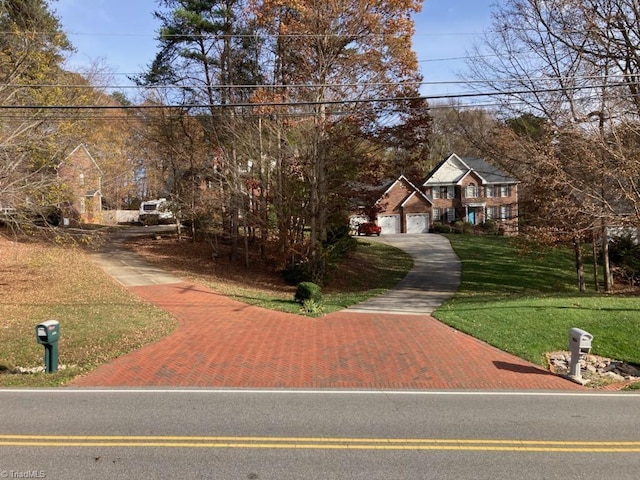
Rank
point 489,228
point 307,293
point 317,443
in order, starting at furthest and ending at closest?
1. point 489,228
2. point 307,293
3. point 317,443

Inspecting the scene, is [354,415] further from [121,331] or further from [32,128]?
[32,128]

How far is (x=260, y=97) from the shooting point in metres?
21.3

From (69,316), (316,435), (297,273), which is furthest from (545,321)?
(69,316)

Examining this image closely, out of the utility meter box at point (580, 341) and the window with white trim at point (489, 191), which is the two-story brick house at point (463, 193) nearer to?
the window with white trim at point (489, 191)

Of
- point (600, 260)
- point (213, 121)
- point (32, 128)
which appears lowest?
point (600, 260)

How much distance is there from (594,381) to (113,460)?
348 inches

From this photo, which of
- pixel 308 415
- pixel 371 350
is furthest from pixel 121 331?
pixel 308 415

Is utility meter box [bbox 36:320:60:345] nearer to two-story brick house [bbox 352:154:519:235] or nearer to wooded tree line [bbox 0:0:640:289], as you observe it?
wooded tree line [bbox 0:0:640:289]

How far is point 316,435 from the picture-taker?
5.92 m

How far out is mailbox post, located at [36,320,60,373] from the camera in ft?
28.7

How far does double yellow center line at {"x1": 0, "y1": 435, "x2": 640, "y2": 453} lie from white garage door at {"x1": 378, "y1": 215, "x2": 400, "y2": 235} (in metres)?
46.3

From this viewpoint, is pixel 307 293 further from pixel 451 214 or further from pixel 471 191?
pixel 471 191

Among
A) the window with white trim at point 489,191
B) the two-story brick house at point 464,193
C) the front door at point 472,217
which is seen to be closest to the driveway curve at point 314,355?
the two-story brick house at point 464,193

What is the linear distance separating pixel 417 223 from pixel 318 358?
1704 inches
